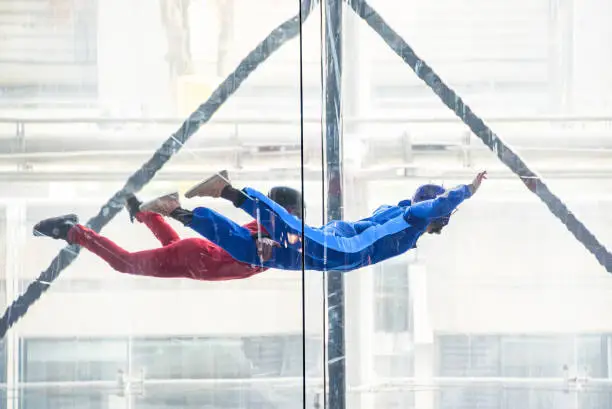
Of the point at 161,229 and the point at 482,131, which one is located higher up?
the point at 482,131

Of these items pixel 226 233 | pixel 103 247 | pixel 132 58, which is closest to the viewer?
pixel 226 233

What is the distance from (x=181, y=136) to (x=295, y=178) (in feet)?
0.58

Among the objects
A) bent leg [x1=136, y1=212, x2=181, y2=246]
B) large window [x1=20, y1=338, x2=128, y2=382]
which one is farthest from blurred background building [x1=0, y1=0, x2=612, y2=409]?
bent leg [x1=136, y1=212, x2=181, y2=246]

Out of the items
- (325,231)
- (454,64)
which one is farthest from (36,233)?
(454,64)

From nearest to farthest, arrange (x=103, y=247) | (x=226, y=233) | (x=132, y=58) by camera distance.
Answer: (x=226, y=233), (x=103, y=247), (x=132, y=58)

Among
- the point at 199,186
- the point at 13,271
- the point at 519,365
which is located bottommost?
the point at 519,365

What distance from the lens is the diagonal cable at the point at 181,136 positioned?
137 centimetres

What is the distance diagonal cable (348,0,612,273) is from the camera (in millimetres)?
1357

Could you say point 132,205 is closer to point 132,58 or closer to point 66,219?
point 66,219

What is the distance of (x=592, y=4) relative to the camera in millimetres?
1423

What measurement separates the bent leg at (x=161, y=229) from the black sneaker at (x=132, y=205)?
5 centimetres

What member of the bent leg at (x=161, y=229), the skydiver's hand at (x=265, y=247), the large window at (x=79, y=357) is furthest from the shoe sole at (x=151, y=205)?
the large window at (x=79, y=357)

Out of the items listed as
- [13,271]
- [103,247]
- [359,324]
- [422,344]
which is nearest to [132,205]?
[103,247]

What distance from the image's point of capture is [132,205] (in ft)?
4.45
